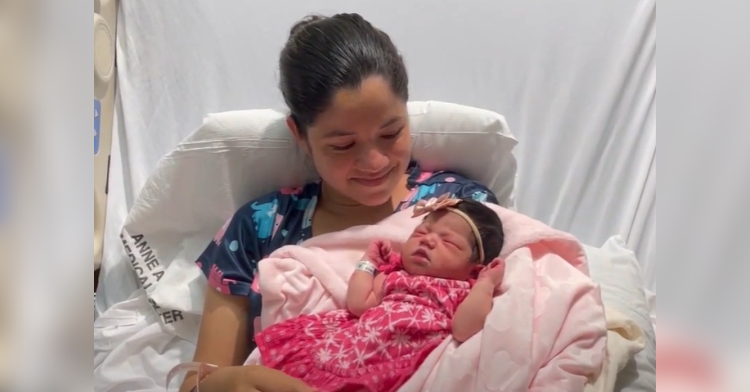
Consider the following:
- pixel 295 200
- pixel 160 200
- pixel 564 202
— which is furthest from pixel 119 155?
pixel 564 202

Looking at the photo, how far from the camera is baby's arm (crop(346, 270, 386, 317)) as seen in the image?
2.98ft

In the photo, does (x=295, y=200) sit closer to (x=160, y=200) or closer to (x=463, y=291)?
(x=160, y=200)

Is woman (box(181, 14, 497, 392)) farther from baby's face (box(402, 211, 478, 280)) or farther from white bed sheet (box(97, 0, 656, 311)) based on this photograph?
white bed sheet (box(97, 0, 656, 311))

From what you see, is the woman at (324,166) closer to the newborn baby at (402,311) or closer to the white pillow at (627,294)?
the newborn baby at (402,311)

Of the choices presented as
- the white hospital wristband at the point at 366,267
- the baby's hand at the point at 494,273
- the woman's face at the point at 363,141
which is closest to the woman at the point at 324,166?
the woman's face at the point at 363,141

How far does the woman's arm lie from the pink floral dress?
0.09 m

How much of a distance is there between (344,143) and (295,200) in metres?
0.20

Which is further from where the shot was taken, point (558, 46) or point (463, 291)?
point (558, 46)

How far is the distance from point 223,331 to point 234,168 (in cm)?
33

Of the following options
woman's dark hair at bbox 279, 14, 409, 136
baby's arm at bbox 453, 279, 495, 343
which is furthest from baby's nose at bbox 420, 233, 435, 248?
woman's dark hair at bbox 279, 14, 409, 136

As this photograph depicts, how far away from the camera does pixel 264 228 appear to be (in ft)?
3.56

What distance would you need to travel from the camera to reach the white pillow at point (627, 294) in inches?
33.8

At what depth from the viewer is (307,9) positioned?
1.49 metres

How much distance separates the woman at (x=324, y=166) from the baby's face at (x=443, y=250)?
13 cm
